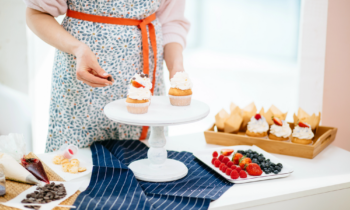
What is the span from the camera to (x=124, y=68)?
4.41 feet

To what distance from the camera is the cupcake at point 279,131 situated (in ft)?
4.55

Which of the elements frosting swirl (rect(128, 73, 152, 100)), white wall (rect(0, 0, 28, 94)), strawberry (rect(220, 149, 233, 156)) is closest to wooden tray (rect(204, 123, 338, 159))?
strawberry (rect(220, 149, 233, 156))

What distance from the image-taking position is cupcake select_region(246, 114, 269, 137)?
1.43 metres

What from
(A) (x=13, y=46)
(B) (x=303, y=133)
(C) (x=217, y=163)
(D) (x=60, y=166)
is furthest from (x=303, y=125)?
(A) (x=13, y=46)

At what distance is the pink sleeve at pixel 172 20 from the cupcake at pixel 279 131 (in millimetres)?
548

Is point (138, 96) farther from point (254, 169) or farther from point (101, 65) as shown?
point (254, 169)

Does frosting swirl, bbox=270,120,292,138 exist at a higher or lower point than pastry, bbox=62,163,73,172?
higher

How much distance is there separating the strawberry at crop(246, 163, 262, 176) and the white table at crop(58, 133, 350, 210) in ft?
0.11

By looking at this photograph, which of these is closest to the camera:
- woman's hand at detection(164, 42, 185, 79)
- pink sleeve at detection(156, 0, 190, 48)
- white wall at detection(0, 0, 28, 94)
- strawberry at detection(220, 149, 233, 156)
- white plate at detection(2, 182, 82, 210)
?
white plate at detection(2, 182, 82, 210)

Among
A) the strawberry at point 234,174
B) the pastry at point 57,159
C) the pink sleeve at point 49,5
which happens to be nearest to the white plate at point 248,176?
the strawberry at point 234,174

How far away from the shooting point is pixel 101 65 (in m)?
1.30

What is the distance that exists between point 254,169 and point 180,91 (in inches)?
14.2

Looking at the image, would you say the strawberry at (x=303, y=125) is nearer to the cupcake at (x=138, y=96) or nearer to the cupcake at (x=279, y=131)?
the cupcake at (x=279, y=131)

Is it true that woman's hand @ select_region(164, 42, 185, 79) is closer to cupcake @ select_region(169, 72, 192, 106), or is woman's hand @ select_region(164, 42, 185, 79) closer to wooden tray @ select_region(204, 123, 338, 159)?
cupcake @ select_region(169, 72, 192, 106)
